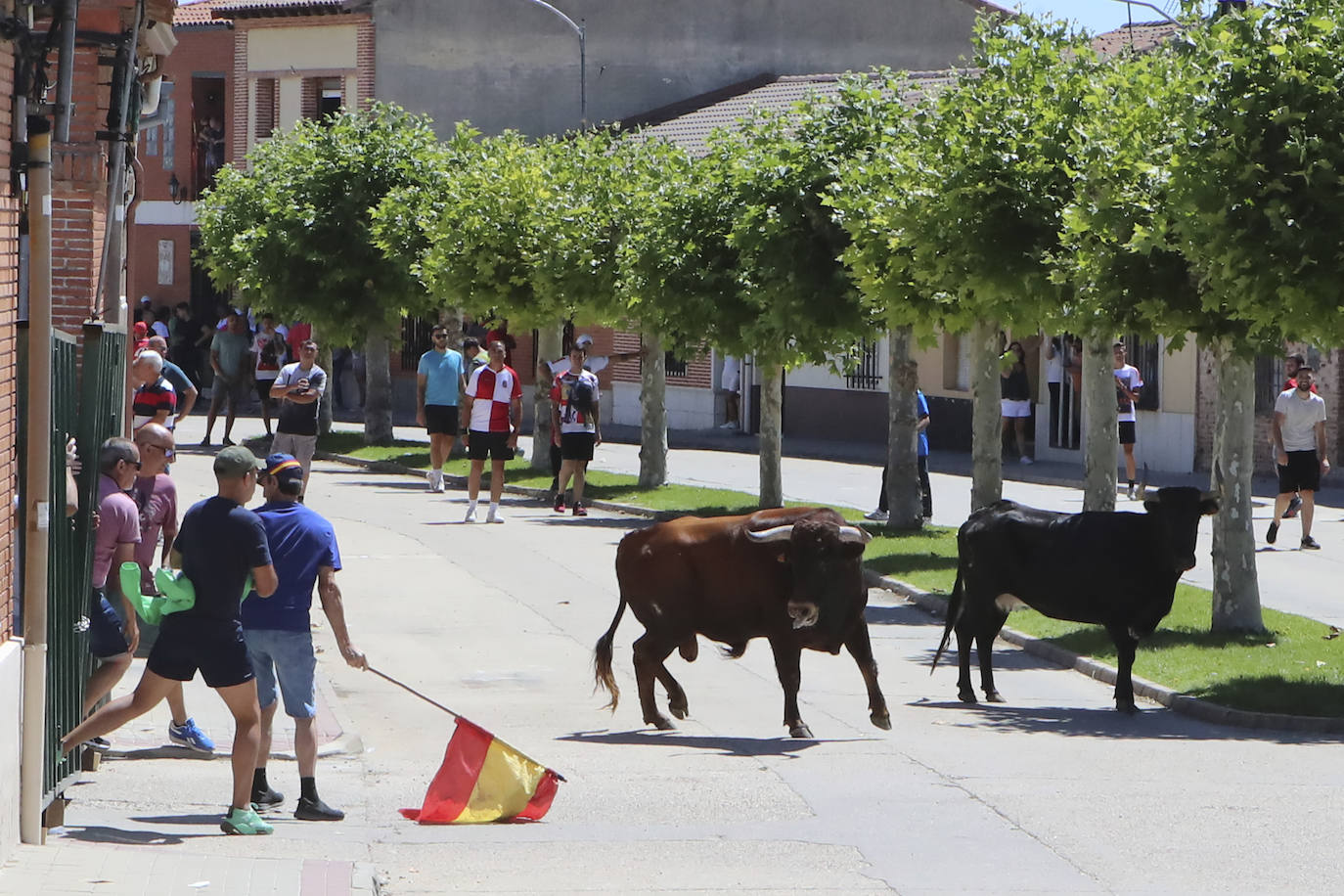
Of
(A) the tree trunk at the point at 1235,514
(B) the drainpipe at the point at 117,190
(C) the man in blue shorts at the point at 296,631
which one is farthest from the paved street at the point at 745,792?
(B) the drainpipe at the point at 117,190

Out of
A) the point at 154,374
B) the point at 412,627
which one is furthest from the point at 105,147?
the point at 412,627

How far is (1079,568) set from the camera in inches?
493

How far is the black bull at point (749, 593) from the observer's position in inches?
430

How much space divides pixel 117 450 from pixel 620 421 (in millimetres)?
31010

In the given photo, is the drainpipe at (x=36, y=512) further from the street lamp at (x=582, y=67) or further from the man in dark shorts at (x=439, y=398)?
the street lamp at (x=582, y=67)

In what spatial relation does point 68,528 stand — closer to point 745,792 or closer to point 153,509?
point 153,509

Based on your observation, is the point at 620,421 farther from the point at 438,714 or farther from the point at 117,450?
the point at 117,450

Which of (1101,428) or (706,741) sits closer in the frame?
(706,741)

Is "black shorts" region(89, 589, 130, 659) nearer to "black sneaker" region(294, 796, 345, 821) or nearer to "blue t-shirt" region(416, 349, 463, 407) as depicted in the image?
"black sneaker" region(294, 796, 345, 821)

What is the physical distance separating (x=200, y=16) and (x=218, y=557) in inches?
1722

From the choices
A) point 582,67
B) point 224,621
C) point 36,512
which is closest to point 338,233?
point 582,67

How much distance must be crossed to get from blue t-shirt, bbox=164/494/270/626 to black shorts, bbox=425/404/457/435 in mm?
16971

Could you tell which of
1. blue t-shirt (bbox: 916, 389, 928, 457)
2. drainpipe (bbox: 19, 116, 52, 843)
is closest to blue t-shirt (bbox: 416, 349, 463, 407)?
blue t-shirt (bbox: 916, 389, 928, 457)

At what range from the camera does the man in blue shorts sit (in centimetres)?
896
